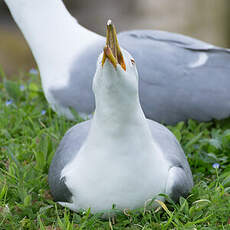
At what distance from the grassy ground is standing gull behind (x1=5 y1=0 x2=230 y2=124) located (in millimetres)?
141

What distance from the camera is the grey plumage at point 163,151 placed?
2324mm

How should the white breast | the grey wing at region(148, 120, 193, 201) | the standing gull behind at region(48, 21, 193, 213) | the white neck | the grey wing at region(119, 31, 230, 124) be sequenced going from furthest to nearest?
the white neck
the grey wing at region(119, 31, 230, 124)
the grey wing at region(148, 120, 193, 201)
the white breast
the standing gull behind at region(48, 21, 193, 213)

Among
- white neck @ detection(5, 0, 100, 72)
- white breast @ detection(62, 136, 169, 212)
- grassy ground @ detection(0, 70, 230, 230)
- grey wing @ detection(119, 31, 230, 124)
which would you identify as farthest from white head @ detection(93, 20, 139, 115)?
white neck @ detection(5, 0, 100, 72)

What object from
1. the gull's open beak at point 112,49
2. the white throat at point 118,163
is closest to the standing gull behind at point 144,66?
the white throat at point 118,163

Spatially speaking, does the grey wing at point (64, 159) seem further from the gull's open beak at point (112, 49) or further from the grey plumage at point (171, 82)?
the grey plumage at point (171, 82)

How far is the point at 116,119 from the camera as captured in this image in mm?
2088

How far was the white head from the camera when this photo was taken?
74.6 inches

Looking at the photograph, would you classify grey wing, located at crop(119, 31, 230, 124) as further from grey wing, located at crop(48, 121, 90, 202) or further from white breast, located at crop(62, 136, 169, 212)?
white breast, located at crop(62, 136, 169, 212)

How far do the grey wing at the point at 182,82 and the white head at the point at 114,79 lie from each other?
4.30 ft

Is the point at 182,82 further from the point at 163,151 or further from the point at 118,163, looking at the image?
the point at 118,163

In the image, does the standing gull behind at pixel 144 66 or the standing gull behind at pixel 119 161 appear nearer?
the standing gull behind at pixel 119 161

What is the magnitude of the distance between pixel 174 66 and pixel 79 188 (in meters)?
1.45

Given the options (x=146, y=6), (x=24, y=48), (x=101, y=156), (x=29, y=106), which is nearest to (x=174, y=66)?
(x=29, y=106)

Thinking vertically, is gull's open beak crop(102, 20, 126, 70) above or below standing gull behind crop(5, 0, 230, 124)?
above
